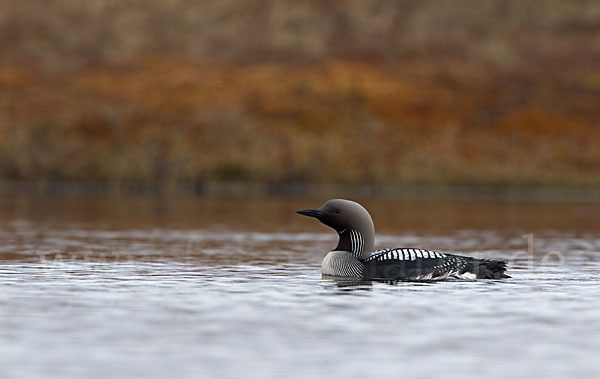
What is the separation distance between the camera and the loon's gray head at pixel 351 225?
55.4 ft

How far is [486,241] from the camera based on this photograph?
1014 inches

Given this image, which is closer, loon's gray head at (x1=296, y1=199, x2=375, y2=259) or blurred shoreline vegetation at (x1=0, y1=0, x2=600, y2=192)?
loon's gray head at (x1=296, y1=199, x2=375, y2=259)

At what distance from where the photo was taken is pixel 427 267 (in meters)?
16.1

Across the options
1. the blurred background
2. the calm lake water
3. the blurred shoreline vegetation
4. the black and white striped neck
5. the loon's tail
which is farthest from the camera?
the blurred shoreline vegetation

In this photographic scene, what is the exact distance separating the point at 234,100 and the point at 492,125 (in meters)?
17.1

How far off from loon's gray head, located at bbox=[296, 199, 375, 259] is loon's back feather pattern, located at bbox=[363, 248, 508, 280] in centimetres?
52

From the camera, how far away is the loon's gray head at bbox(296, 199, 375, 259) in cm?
1688

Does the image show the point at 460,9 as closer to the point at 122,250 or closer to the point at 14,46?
the point at 14,46

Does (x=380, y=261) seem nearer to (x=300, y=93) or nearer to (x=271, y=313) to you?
(x=271, y=313)

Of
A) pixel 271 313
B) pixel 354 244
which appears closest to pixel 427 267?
pixel 354 244

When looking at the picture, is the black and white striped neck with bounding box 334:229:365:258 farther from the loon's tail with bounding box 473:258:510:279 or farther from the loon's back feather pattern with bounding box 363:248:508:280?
the loon's tail with bounding box 473:258:510:279

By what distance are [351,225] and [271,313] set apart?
4.17m

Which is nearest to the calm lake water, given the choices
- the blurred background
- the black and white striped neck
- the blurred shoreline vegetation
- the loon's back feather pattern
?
the blurred background

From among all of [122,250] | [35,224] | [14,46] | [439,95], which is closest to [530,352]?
[122,250]
